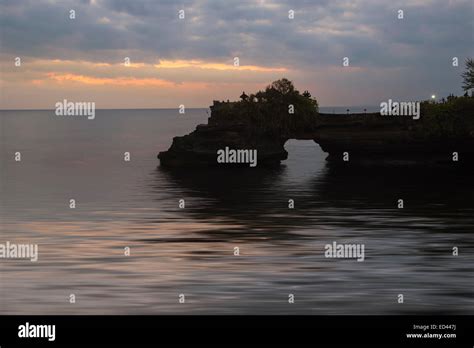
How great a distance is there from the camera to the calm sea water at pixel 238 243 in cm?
3016

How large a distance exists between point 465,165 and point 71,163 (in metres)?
63.6

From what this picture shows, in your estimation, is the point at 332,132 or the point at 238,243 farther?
the point at 332,132

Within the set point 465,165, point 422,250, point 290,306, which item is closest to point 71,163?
point 465,165

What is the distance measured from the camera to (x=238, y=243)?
45.5 m

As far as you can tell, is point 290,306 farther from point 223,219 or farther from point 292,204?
point 292,204
